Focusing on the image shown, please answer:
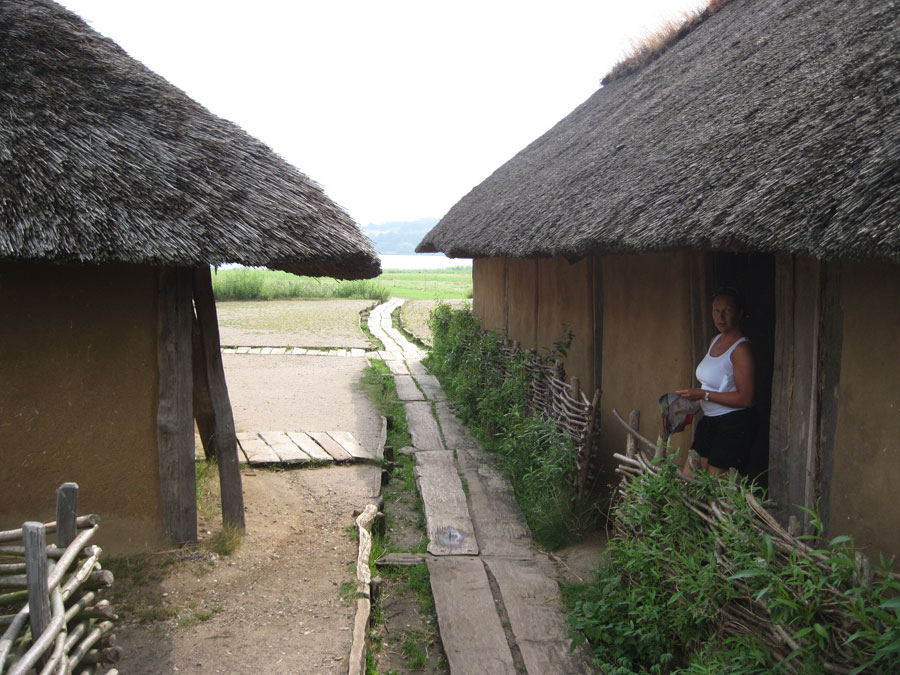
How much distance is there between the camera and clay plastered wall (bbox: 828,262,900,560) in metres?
Result: 2.83

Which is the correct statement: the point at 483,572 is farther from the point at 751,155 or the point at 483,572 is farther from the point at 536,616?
the point at 751,155

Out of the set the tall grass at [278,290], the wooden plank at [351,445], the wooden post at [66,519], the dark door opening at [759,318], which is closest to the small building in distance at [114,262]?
the wooden post at [66,519]

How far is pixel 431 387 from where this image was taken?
37.0ft

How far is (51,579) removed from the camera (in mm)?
2701

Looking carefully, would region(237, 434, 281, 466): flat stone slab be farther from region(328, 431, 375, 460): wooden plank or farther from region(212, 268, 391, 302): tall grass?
region(212, 268, 391, 302): tall grass

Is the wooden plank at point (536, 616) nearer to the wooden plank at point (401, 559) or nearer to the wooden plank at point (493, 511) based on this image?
the wooden plank at point (493, 511)

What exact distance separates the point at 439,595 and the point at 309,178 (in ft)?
10.2

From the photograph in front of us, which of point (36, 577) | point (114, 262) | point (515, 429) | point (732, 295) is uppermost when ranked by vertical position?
point (114, 262)

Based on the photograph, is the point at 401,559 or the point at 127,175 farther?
the point at 401,559

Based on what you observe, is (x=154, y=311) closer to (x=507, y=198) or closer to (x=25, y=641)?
(x=25, y=641)

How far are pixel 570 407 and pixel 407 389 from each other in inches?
220

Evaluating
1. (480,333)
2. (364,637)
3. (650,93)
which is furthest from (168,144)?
(480,333)

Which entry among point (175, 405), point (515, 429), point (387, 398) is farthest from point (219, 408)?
point (387, 398)

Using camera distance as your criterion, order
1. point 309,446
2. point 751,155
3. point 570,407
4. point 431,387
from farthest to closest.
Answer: point 431,387 → point 309,446 → point 570,407 → point 751,155
